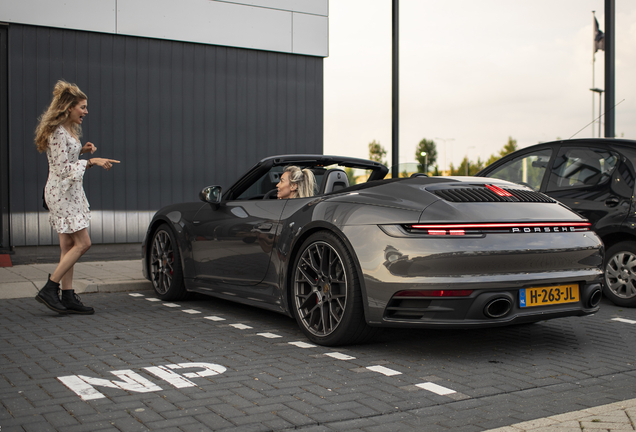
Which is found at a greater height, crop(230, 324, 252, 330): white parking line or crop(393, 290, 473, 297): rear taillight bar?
crop(393, 290, 473, 297): rear taillight bar

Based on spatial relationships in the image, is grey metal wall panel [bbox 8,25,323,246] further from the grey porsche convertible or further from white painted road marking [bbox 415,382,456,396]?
white painted road marking [bbox 415,382,456,396]

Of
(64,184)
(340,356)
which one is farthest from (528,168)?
(64,184)

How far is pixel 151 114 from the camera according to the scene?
12.1 m

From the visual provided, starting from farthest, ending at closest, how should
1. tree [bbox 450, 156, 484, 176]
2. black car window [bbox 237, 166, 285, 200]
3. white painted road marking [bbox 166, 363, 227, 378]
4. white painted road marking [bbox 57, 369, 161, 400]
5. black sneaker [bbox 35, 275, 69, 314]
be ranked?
tree [bbox 450, 156, 484, 176], black car window [bbox 237, 166, 285, 200], black sneaker [bbox 35, 275, 69, 314], white painted road marking [bbox 166, 363, 227, 378], white painted road marking [bbox 57, 369, 161, 400]

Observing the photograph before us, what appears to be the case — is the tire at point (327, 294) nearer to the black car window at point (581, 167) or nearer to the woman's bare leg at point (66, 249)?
the woman's bare leg at point (66, 249)

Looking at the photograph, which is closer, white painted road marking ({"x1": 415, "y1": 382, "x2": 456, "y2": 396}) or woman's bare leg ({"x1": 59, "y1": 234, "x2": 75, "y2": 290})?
white painted road marking ({"x1": 415, "y1": 382, "x2": 456, "y2": 396})

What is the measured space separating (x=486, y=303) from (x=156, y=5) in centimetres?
1007

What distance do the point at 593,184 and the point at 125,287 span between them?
5.33 metres

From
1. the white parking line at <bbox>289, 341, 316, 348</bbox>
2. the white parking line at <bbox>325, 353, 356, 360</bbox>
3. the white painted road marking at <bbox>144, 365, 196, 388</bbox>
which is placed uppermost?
the white painted road marking at <bbox>144, 365, 196, 388</bbox>

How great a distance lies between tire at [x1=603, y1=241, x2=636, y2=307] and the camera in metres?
6.08

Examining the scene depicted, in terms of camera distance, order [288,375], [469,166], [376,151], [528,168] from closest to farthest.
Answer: [288,375] < [528,168] < [376,151] < [469,166]

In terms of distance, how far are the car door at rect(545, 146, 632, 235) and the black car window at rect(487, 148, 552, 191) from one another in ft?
0.44

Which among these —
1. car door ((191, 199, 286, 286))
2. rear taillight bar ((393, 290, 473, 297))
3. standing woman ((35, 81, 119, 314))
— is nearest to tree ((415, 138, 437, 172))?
car door ((191, 199, 286, 286))

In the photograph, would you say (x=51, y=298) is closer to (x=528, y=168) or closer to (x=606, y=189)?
(x=528, y=168)
